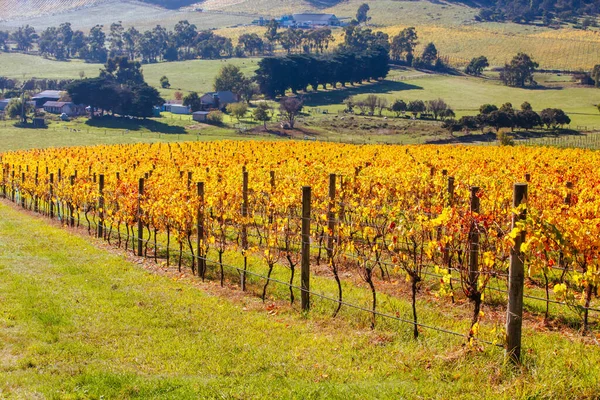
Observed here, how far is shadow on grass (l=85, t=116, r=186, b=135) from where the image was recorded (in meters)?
92.6

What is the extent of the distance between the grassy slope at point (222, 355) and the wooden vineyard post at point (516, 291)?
24 cm

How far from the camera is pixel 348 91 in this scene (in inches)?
5025

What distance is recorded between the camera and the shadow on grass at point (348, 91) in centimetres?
11744

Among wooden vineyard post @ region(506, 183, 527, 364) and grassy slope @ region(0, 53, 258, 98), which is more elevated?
grassy slope @ region(0, 53, 258, 98)

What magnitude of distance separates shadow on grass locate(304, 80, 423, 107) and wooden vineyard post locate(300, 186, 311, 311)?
10448 centimetres

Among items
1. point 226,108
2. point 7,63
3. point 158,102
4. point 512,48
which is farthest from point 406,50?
point 7,63

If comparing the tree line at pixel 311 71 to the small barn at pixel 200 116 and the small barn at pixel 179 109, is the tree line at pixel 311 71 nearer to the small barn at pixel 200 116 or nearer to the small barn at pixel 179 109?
the small barn at pixel 179 109

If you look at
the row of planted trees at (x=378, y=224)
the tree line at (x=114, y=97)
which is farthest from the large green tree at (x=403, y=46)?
the row of planted trees at (x=378, y=224)

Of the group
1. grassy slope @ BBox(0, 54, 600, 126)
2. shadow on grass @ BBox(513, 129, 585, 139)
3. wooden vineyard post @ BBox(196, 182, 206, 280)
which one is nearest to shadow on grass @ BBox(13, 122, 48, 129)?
grassy slope @ BBox(0, 54, 600, 126)

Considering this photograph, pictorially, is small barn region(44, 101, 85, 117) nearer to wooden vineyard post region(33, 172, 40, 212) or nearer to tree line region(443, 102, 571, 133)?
tree line region(443, 102, 571, 133)

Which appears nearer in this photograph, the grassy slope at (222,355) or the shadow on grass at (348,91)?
the grassy slope at (222,355)

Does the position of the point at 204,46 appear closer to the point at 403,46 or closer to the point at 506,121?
the point at 403,46

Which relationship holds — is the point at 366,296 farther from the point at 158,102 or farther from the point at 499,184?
the point at 158,102

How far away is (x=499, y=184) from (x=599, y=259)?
6056 millimetres
